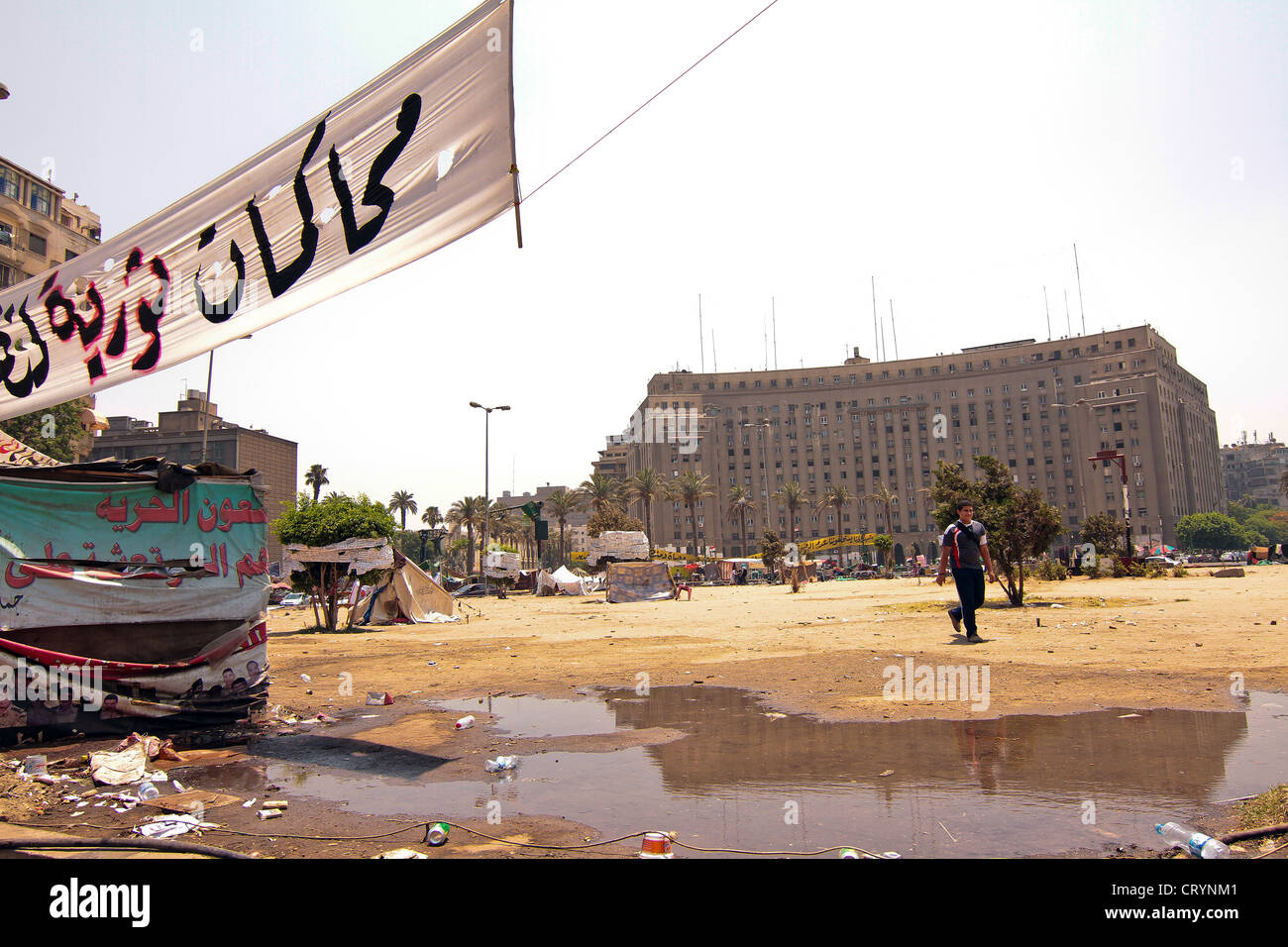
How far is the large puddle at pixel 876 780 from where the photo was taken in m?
4.36

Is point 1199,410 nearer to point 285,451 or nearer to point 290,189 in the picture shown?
point 285,451

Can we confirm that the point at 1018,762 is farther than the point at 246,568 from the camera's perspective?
No

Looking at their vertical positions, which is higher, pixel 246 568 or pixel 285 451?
pixel 285 451

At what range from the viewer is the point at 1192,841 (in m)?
3.83

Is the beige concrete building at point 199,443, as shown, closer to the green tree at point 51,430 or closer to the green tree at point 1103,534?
the green tree at point 51,430

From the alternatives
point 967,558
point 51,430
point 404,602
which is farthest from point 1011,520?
point 51,430

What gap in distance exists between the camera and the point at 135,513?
27.3 ft

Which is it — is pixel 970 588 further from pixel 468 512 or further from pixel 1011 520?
pixel 468 512

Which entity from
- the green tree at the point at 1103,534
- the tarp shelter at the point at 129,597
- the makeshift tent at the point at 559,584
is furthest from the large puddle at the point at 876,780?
the makeshift tent at the point at 559,584

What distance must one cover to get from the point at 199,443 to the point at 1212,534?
139934mm

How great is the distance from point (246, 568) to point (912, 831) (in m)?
7.79

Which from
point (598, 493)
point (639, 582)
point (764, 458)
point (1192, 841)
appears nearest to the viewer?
point (1192, 841)
